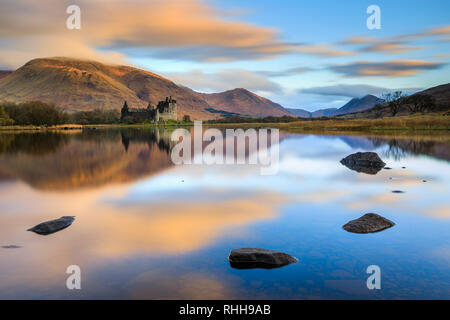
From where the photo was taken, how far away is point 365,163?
3108 cm

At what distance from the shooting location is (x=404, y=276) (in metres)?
8.53

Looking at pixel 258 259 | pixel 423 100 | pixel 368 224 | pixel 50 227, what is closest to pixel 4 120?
pixel 50 227

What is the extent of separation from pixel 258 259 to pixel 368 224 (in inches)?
216

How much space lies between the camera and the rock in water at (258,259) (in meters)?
9.23

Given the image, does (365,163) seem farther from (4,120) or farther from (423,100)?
(4,120)

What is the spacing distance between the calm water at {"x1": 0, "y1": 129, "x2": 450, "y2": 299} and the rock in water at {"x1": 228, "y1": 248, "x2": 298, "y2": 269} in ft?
0.92

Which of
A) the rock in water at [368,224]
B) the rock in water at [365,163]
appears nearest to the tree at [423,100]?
the rock in water at [365,163]

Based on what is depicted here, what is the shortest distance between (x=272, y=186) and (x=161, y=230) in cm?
1087

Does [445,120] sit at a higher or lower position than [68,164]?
higher

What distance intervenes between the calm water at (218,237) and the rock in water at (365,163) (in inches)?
214

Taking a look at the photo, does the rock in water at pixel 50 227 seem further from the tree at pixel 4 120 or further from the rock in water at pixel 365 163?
the tree at pixel 4 120

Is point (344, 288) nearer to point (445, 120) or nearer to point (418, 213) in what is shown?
point (418, 213)

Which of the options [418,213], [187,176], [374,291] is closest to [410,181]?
[418,213]
